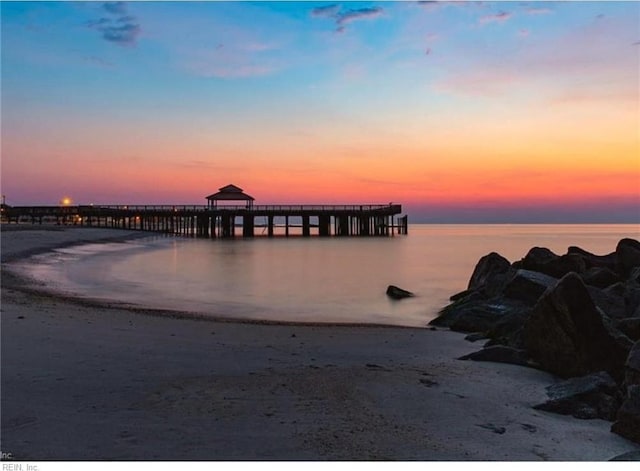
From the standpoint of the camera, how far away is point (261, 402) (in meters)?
5.51

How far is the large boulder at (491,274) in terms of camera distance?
1492 centimetres

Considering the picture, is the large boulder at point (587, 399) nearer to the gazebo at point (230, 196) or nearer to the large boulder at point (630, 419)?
the large boulder at point (630, 419)

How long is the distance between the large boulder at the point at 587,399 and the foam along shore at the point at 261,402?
165mm

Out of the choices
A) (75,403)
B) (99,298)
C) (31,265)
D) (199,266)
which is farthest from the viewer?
(199,266)

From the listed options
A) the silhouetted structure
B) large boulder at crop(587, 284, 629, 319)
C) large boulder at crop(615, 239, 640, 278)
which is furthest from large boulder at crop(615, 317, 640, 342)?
the silhouetted structure

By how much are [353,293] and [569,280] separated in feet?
46.0

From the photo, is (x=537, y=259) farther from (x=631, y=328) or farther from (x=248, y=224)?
(x=248, y=224)

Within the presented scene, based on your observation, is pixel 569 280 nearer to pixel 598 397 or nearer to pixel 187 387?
pixel 598 397

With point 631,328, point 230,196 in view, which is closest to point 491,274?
point 631,328

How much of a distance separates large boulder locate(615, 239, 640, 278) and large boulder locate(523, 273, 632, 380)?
9553mm

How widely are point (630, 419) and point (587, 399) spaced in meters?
0.83

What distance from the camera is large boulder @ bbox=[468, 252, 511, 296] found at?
1492 cm

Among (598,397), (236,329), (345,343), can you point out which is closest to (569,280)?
(598,397)
